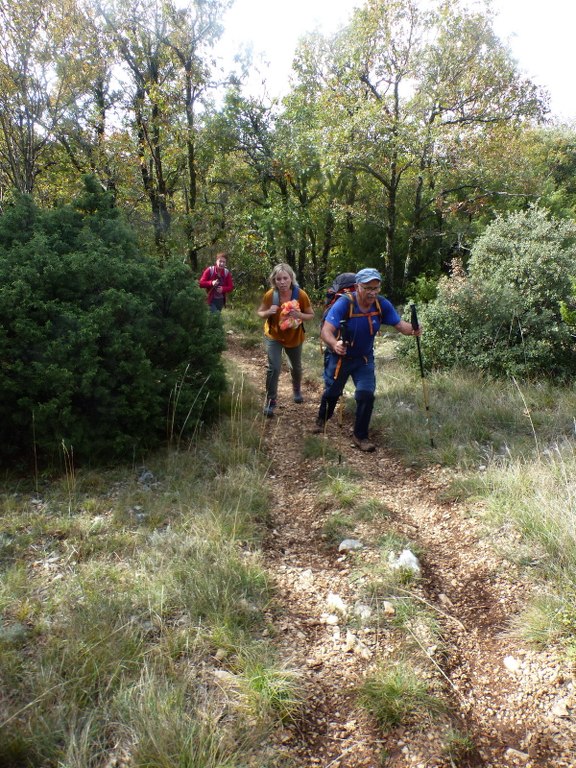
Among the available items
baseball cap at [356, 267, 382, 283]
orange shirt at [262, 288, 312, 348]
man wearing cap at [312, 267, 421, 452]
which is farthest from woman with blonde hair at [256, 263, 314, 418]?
baseball cap at [356, 267, 382, 283]

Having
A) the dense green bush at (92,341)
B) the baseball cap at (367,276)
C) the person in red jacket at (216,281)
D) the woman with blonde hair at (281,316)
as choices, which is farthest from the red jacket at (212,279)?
the baseball cap at (367,276)

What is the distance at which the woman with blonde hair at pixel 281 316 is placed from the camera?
19.3 feet

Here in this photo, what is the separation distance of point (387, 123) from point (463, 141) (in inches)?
77.0

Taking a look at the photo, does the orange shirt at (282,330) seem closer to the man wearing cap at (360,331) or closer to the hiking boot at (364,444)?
the man wearing cap at (360,331)

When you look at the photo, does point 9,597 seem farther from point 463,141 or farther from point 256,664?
point 463,141

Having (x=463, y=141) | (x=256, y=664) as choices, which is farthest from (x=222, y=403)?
(x=463, y=141)

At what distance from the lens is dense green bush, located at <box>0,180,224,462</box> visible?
422 centimetres

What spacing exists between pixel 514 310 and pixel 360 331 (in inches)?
141

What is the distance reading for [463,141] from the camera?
11258 mm

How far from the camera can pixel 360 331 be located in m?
5.09

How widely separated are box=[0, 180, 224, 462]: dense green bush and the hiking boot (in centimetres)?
178

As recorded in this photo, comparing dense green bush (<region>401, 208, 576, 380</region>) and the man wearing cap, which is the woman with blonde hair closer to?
the man wearing cap

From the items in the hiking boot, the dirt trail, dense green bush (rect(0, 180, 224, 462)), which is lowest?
the dirt trail

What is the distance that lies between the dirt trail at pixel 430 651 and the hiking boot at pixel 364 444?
0.87m
